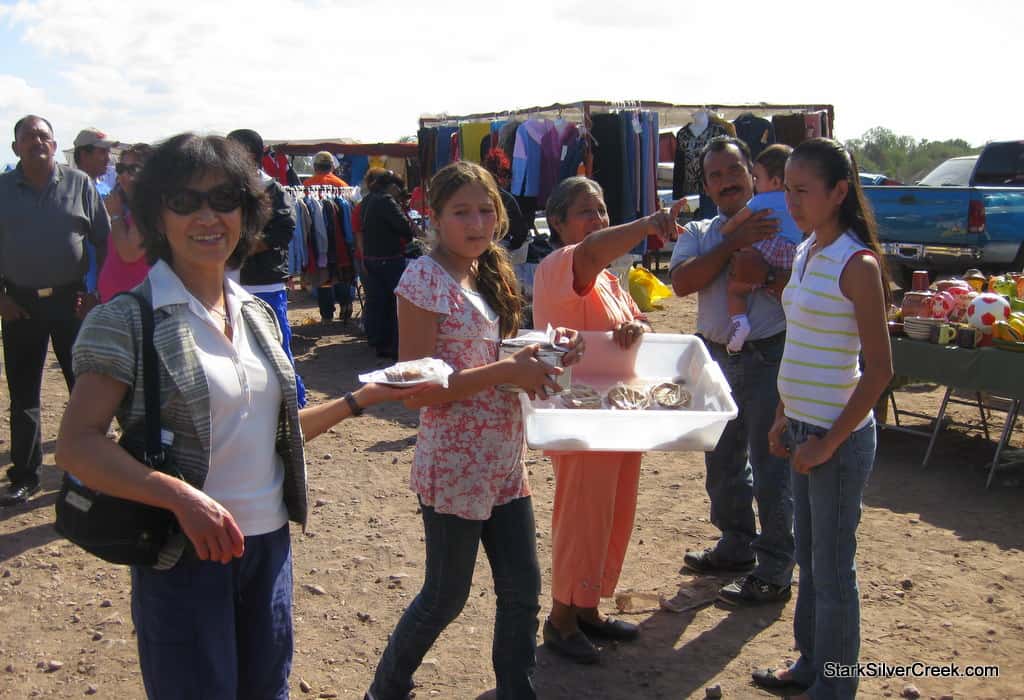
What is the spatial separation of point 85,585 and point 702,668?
3.08 m

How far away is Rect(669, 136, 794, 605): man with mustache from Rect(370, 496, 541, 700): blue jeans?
4.98 feet

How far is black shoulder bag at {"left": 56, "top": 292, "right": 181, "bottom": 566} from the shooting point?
6.06ft

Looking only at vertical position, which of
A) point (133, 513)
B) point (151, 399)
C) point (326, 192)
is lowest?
point (133, 513)

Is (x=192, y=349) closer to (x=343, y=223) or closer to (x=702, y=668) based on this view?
(x=702, y=668)

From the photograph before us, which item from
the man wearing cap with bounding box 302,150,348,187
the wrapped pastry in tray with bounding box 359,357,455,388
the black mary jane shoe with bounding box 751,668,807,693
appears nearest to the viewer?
the wrapped pastry in tray with bounding box 359,357,455,388

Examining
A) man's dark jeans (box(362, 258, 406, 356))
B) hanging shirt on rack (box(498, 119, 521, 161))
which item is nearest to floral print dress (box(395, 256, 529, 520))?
man's dark jeans (box(362, 258, 406, 356))

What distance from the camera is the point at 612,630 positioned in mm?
3799

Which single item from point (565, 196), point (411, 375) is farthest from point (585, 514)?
point (411, 375)

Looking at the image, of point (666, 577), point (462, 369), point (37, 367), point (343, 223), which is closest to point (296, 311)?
point (343, 223)

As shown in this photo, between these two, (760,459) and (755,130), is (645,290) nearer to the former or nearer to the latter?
(755,130)

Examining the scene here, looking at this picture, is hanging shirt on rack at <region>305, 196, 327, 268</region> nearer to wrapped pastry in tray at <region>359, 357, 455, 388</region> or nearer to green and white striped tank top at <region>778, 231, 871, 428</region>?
green and white striped tank top at <region>778, 231, 871, 428</region>

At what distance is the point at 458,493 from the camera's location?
282 centimetres

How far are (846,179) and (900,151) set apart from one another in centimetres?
5532

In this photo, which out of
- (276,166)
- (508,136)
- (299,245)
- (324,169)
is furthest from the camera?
(276,166)
